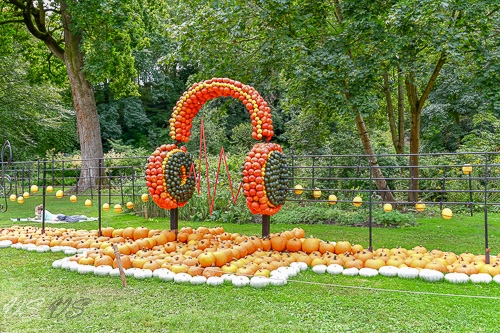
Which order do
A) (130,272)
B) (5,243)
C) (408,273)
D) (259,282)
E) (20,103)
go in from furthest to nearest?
1. (20,103)
2. (5,243)
3. (130,272)
4. (408,273)
5. (259,282)

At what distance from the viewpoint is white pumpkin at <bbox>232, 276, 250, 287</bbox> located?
4.36m

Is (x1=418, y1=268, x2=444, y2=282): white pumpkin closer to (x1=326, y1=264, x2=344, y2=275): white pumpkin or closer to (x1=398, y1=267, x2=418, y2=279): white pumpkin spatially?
(x1=398, y1=267, x2=418, y2=279): white pumpkin

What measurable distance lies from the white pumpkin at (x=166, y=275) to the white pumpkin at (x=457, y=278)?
336 cm

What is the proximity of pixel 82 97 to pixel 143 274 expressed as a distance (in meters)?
12.2

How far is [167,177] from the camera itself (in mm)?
6250

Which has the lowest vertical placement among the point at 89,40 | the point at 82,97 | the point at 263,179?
the point at 263,179

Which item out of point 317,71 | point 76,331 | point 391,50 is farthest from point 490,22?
point 76,331

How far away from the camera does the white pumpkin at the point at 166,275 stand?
4.59m

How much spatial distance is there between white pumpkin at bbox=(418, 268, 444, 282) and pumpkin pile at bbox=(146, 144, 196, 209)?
395cm

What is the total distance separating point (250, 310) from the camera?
3.62 meters

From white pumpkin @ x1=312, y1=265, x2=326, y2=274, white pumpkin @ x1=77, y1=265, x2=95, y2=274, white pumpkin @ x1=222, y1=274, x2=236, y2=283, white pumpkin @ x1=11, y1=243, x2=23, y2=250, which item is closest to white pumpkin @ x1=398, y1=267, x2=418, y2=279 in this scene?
white pumpkin @ x1=312, y1=265, x2=326, y2=274

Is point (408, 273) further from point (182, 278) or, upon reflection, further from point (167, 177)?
point (167, 177)

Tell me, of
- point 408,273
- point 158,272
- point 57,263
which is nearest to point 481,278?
point 408,273

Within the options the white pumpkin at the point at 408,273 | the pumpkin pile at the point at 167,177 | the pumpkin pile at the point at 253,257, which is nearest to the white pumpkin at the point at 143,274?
the pumpkin pile at the point at 253,257
